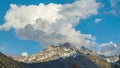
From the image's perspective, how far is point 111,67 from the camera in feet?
306

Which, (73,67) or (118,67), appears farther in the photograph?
(118,67)

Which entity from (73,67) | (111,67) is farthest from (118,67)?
(73,67)

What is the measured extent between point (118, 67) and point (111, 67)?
398 cm

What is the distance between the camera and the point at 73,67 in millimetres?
64250

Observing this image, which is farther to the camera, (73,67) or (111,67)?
(111,67)

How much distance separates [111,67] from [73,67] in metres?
31.3

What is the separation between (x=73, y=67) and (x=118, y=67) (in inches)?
1119

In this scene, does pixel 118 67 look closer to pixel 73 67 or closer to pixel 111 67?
pixel 111 67
